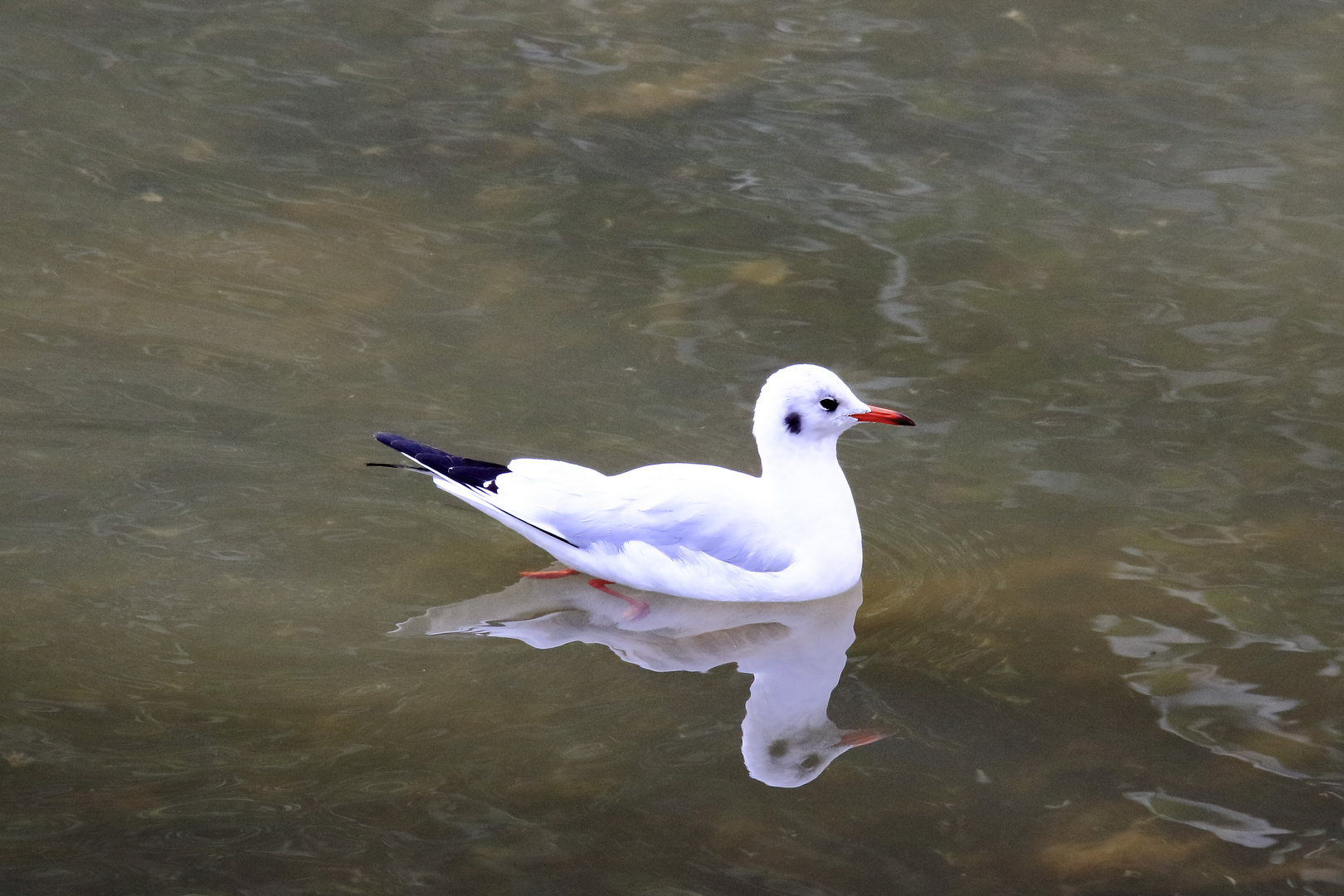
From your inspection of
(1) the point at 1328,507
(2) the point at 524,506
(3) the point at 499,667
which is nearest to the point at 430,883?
(3) the point at 499,667

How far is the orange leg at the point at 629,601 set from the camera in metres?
5.79

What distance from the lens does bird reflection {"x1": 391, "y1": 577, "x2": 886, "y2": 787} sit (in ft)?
16.6

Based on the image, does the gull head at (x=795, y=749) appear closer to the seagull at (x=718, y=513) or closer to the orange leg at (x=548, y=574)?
the seagull at (x=718, y=513)

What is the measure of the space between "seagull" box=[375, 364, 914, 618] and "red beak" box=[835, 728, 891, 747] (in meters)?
0.82

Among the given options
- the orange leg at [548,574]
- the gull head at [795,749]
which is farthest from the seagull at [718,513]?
the gull head at [795,749]

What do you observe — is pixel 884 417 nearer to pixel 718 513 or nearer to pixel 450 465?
pixel 718 513

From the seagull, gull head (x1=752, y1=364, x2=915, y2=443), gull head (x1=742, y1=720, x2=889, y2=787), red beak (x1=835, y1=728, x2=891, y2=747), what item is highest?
gull head (x1=752, y1=364, x2=915, y2=443)

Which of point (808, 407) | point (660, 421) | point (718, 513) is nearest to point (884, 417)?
point (808, 407)

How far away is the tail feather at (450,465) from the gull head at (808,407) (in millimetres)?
987

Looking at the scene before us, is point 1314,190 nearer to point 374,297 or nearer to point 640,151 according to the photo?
point 640,151

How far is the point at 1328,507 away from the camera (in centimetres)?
616

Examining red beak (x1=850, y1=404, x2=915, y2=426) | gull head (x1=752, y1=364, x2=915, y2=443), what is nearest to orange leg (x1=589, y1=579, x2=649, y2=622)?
gull head (x1=752, y1=364, x2=915, y2=443)

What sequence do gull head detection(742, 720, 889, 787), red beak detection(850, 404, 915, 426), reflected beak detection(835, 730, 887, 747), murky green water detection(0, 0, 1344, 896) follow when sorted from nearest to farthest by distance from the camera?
murky green water detection(0, 0, 1344, 896), gull head detection(742, 720, 889, 787), reflected beak detection(835, 730, 887, 747), red beak detection(850, 404, 915, 426)

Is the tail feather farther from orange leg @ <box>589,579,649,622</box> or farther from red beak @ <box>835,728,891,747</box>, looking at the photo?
red beak @ <box>835,728,891,747</box>
